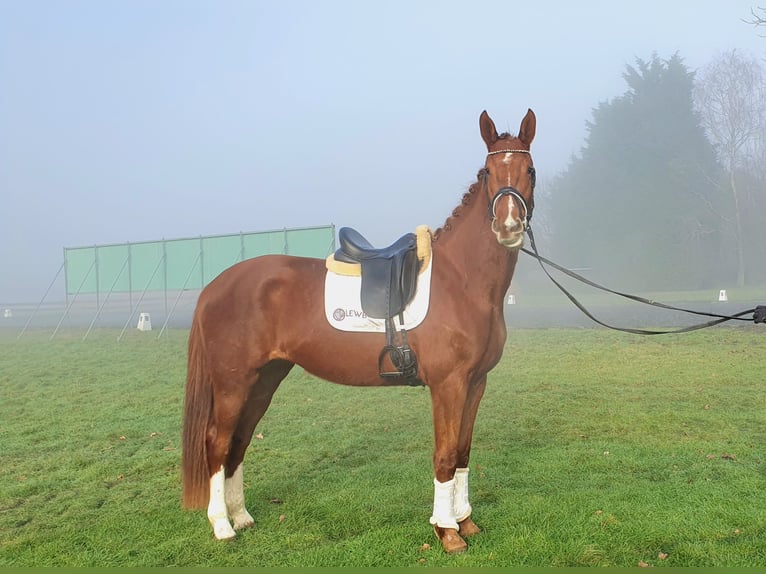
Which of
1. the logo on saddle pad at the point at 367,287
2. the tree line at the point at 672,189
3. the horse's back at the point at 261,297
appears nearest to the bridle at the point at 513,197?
the logo on saddle pad at the point at 367,287

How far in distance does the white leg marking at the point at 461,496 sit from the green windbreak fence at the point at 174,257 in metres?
12.5

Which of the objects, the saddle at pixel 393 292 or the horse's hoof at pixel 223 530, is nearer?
the saddle at pixel 393 292

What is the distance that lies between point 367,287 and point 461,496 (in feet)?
5.19

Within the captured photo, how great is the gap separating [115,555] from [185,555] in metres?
0.45

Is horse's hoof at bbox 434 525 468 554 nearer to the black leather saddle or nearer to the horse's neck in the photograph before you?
the black leather saddle

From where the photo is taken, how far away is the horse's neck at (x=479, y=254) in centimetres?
363

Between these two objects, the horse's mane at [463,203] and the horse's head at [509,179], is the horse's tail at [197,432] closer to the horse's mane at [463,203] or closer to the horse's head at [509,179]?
the horse's mane at [463,203]

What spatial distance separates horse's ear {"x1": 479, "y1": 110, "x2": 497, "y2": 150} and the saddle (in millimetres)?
846

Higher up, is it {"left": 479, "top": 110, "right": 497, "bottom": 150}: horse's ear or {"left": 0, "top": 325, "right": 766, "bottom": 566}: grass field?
{"left": 479, "top": 110, "right": 497, "bottom": 150}: horse's ear

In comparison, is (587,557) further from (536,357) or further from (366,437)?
(536,357)

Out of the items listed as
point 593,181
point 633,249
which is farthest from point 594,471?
point 593,181

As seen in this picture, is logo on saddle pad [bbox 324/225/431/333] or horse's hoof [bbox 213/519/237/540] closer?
logo on saddle pad [bbox 324/225/431/333]

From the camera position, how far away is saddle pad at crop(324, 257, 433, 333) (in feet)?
12.2

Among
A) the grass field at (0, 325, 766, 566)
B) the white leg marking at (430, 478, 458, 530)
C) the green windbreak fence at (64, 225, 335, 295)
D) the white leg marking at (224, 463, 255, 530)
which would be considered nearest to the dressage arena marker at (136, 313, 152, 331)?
the green windbreak fence at (64, 225, 335, 295)
